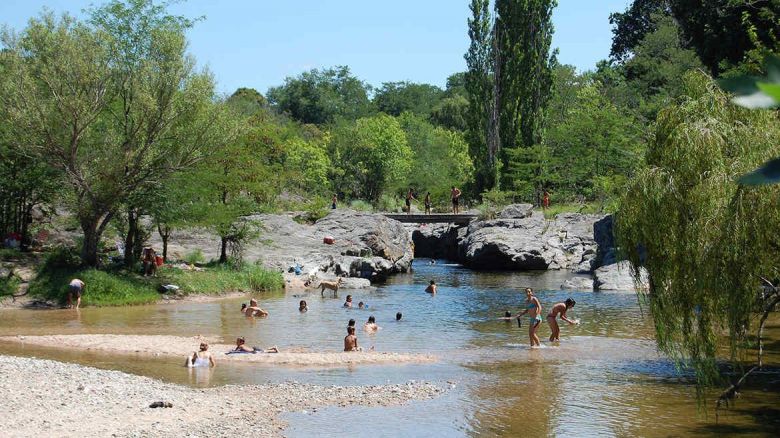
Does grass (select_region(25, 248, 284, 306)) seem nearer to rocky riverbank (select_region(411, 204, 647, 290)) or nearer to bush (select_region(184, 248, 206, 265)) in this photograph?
bush (select_region(184, 248, 206, 265))

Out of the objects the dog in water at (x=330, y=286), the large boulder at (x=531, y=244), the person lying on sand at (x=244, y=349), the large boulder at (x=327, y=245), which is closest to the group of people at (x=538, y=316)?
the person lying on sand at (x=244, y=349)

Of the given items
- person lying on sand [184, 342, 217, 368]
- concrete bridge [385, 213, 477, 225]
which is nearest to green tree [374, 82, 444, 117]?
concrete bridge [385, 213, 477, 225]

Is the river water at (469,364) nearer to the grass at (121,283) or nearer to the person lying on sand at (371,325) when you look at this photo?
the person lying on sand at (371,325)

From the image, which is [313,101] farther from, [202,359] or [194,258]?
[202,359]

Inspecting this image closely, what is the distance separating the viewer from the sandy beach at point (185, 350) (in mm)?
22766

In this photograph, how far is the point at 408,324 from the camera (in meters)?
30.5

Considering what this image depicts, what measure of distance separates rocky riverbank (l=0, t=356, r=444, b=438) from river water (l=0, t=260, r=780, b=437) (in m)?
0.81

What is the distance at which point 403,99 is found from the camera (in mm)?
139000

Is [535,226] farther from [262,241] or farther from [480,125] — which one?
[262,241]

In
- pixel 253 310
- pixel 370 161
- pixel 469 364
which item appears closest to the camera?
pixel 469 364

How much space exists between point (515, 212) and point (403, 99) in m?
82.4

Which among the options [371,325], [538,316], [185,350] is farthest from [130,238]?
[538,316]

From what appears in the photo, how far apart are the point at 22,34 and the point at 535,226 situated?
35.7 m

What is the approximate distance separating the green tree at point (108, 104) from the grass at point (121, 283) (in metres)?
1.16
